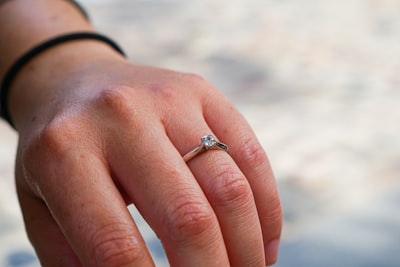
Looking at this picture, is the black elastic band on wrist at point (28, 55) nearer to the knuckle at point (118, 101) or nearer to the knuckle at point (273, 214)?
the knuckle at point (118, 101)

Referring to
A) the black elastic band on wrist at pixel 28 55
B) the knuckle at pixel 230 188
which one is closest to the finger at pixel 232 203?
the knuckle at pixel 230 188

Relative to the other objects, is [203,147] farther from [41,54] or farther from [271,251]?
[41,54]

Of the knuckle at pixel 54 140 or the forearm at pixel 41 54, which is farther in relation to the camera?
the forearm at pixel 41 54

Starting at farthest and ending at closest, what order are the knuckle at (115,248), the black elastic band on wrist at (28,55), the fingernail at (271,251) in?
the black elastic band on wrist at (28,55), the fingernail at (271,251), the knuckle at (115,248)

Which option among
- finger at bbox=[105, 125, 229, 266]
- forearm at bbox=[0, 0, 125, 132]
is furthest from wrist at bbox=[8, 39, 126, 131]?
finger at bbox=[105, 125, 229, 266]

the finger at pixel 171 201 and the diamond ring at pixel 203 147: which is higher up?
the diamond ring at pixel 203 147
